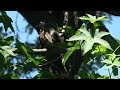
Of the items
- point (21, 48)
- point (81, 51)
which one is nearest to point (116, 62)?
point (81, 51)

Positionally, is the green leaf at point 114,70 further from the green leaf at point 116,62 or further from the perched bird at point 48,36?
the perched bird at point 48,36

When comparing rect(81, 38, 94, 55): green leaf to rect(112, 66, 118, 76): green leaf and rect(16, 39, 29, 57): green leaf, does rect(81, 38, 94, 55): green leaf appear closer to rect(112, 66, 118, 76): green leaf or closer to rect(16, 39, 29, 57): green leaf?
rect(112, 66, 118, 76): green leaf

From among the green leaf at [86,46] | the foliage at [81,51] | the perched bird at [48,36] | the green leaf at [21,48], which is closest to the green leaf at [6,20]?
the foliage at [81,51]

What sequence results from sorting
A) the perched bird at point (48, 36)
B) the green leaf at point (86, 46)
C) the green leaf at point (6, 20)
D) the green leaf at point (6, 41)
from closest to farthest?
the green leaf at point (86, 46)
the green leaf at point (6, 41)
the green leaf at point (6, 20)
the perched bird at point (48, 36)

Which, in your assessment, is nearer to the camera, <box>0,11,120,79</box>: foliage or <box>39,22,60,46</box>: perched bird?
<box>0,11,120,79</box>: foliage

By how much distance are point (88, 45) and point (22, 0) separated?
0.68 metres

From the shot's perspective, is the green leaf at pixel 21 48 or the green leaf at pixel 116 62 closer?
the green leaf at pixel 116 62

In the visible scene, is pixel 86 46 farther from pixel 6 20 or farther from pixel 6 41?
pixel 6 20

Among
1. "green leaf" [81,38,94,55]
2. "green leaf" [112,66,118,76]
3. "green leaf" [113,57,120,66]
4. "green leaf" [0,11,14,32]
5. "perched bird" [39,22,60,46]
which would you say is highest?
"green leaf" [0,11,14,32]

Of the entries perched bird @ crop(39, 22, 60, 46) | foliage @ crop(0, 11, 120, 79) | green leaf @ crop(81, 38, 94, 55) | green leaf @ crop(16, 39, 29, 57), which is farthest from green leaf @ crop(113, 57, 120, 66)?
perched bird @ crop(39, 22, 60, 46)

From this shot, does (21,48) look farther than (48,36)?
No

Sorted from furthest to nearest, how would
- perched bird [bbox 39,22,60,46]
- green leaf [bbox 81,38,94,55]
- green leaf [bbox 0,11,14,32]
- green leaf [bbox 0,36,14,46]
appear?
perched bird [bbox 39,22,60,46] → green leaf [bbox 0,11,14,32] → green leaf [bbox 0,36,14,46] → green leaf [bbox 81,38,94,55]

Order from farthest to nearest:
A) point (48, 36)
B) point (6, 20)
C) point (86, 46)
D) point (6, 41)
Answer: point (48, 36) < point (6, 20) < point (6, 41) < point (86, 46)
